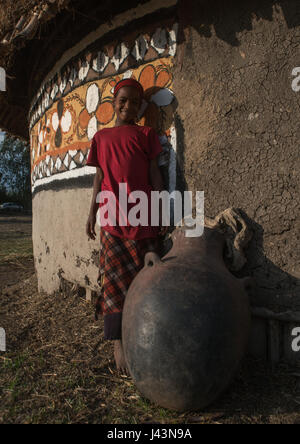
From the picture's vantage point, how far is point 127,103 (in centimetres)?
252

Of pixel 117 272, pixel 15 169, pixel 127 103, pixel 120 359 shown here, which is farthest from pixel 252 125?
pixel 15 169

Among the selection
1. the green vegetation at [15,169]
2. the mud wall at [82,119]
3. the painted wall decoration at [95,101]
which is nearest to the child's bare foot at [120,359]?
the mud wall at [82,119]

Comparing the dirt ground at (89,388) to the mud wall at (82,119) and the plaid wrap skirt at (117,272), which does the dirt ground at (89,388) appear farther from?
the mud wall at (82,119)

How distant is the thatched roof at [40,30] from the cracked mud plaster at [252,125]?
2.88 ft

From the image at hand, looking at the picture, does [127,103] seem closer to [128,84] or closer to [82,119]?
[128,84]

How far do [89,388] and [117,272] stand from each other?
757 mm

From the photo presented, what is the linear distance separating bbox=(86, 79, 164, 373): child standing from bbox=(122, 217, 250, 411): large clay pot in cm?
45

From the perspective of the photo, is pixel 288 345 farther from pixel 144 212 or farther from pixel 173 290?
pixel 144 212

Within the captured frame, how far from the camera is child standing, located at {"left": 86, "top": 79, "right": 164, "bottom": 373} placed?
2.39m

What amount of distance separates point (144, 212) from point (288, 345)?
1334 mm

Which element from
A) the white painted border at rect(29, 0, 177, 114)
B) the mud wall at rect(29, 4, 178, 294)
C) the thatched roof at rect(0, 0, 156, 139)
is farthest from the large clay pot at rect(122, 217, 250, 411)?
the thatched roof at rect(0, 0, 156, 139)

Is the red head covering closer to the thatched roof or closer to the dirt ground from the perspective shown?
the thatched roof

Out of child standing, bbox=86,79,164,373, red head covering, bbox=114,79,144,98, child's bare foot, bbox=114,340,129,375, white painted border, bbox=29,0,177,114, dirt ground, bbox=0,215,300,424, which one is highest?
white painted border, bbox=29,0,177,114

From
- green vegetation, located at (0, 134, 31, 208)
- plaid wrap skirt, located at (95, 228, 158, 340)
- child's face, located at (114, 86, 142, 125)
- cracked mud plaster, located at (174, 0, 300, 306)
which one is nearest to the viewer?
cracked mud plaster, located at (174, 0, 300, 306)
